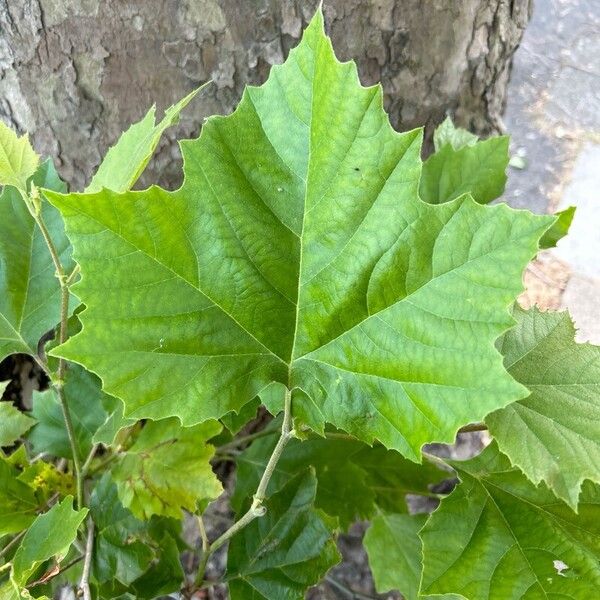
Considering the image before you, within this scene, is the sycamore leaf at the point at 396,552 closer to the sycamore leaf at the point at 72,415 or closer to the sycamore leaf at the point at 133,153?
the sycamore leaf at the point at 72,415

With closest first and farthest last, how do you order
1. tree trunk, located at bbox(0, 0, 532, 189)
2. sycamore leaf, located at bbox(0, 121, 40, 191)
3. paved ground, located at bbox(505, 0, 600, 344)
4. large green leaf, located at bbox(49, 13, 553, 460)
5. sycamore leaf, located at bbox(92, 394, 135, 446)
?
large green leaf, located at bbox(49, 13, 553, 460) → sycamore leaf, located at bbox(0, 121, 40, 191) → sycamore leaf, located at bbox(92, 394, 135, 446) → tree trunk, located at bbox(0, 0, 532, 189) → paved ground, located at bbox(505, 0, 600, 344)

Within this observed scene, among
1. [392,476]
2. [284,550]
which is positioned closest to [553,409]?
[284,550]

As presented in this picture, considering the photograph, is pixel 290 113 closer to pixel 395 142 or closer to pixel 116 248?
pixel 395 142

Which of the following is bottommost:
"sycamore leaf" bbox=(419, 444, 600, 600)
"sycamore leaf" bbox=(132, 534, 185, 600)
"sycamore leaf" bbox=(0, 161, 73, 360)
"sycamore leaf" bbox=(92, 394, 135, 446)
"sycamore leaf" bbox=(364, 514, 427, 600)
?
"sycamore leaf" bbox=(364, 514, 427, 600)

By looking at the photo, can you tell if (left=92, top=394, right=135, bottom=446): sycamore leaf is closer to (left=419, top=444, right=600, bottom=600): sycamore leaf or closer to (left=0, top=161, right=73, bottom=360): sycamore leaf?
(left=0, top=161, right=73, bottom=360): sycamore leaf

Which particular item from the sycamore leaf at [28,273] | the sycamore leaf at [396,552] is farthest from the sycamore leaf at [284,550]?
the sycamore leaf at [28,273]

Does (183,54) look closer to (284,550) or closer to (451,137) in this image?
(451,137)

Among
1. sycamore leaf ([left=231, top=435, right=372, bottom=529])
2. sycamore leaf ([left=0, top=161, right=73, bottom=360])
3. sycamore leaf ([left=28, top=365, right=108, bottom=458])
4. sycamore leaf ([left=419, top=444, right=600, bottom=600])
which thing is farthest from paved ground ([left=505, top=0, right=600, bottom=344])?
sycamore leaf ([left=0, top=161, right=73, bottom=360])
